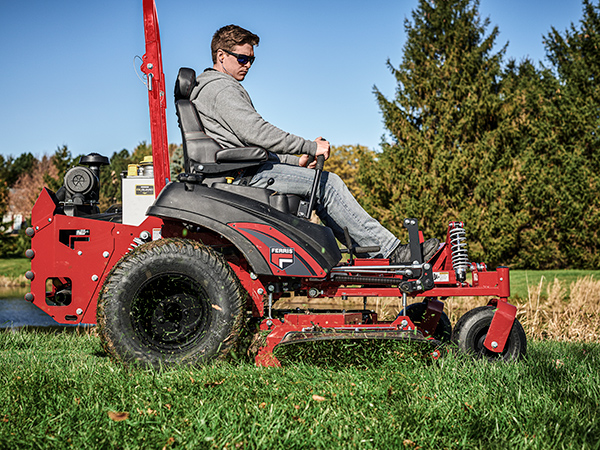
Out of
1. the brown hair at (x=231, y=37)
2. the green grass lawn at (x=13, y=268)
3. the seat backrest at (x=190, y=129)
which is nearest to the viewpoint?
the seat backrest at (x=190, y=129)

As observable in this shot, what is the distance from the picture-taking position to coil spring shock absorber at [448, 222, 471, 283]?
329 centimetres

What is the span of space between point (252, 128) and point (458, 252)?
4.90ft

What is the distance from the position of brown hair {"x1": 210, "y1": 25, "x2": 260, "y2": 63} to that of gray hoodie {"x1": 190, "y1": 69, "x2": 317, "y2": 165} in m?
0.23

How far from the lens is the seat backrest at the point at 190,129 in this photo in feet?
10.7

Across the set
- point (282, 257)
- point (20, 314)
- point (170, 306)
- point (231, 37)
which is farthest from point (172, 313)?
point (20, 314)

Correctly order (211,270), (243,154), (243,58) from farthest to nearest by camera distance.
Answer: (243,58), (243,154), (211,270)

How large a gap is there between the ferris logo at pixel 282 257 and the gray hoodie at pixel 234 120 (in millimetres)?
644

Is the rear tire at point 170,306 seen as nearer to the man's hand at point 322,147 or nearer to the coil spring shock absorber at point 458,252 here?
the man's hand at point 322,147

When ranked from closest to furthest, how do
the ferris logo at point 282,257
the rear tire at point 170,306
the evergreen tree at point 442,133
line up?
1. the rear tire at point 170,306
2. the ferris logo at point 282,257
3. the evergreen tree at point 442,133

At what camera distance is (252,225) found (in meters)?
3.02

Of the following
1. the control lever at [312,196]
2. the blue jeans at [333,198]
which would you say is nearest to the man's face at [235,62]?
the blue jeans at [333,198]

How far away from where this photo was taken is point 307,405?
2.20 meters

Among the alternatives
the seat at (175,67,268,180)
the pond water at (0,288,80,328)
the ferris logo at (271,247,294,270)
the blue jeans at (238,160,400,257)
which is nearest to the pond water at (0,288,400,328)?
the pond water at (0,288,80,328)

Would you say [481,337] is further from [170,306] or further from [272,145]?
[170,306]
